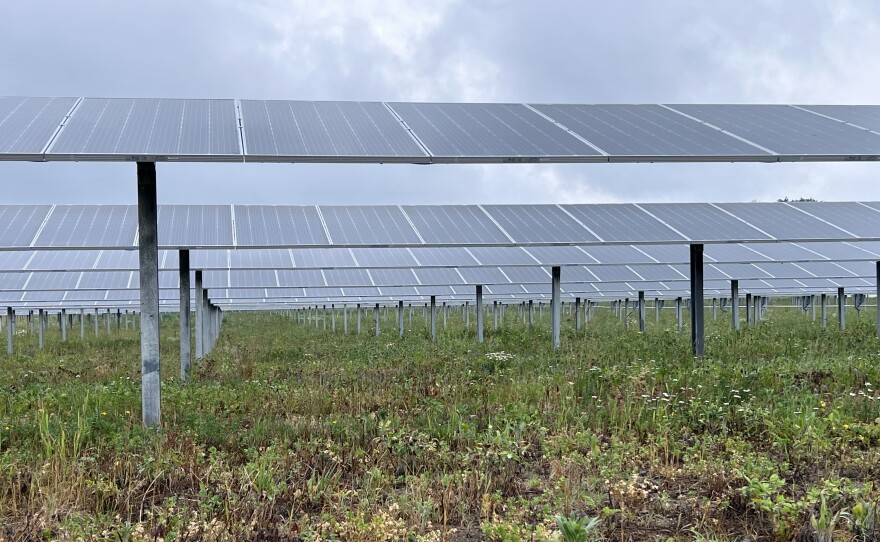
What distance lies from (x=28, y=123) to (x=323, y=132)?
11.9ft

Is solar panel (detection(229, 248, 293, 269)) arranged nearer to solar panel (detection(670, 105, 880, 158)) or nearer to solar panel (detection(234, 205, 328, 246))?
solar panel (detection(234, 205, 328, 246))

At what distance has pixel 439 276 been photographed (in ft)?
90.6

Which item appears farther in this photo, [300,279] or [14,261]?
[300,279]

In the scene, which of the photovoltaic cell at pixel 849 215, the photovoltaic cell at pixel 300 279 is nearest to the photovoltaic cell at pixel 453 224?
the photovoltaic cell at pixel 300 279

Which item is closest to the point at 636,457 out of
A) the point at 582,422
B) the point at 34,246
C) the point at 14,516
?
the point at 582,422

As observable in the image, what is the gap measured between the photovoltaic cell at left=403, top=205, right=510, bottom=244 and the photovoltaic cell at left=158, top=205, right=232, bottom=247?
173 inches

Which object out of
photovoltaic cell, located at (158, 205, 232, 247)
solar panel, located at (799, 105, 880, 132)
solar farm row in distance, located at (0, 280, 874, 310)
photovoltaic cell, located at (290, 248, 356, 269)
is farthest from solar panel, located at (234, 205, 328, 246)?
solar panel, located at (799, 105, 880, 132)

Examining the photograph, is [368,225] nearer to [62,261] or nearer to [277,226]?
[277,226]

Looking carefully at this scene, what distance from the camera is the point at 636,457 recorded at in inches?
325

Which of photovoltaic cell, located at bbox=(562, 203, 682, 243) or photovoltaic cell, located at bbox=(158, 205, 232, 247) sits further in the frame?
photovoltaic cell, located at bbox=(562, 203, 682, 243)

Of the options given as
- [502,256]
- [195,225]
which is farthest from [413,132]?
[502,256]

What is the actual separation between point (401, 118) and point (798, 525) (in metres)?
8.27

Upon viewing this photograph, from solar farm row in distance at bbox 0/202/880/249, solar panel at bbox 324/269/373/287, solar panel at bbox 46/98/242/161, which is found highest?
solar panel at bbox 46/98/242/161

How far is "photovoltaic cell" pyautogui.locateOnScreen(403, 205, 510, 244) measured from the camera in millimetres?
18219
